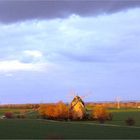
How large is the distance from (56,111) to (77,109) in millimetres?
5445

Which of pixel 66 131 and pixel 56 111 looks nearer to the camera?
pixel 66 131

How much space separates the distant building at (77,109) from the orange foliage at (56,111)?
147cm

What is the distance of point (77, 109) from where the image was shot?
4461 inches

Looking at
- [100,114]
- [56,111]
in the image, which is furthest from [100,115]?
[56,111]

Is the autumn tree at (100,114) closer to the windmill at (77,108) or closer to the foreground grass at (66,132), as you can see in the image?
the windmill at (77,108)

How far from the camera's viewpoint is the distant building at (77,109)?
11065 centimetres

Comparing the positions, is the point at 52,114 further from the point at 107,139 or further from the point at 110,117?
the point at 107,139

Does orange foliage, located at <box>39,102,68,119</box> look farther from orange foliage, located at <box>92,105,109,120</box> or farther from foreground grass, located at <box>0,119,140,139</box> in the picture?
foreground grass, located at <box>0,119,140,139</box>

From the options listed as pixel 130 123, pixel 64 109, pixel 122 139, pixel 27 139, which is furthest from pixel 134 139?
pixel 64 109

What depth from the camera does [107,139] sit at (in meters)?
51.0

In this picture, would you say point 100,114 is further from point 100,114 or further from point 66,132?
point 66,132

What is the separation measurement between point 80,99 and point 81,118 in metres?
11.0

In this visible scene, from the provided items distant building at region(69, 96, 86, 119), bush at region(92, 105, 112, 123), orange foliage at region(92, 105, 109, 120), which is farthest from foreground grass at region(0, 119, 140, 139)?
distant building at region(69, 96, 86, 119)

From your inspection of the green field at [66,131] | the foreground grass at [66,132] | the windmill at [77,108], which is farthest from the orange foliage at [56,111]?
the foreground grass at [66,132]
